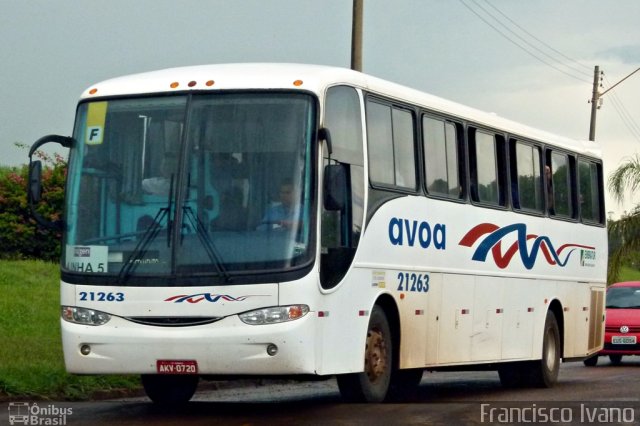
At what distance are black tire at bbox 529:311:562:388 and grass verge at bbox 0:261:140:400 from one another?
5.71m

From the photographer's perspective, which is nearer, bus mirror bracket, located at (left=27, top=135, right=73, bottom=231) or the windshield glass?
bus mirror bracket, located at (left=27, top=135, right=73, bottom=231)

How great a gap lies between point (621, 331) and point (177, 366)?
55.7 ft

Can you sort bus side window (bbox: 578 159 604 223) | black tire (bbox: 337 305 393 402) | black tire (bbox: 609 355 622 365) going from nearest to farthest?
black tire (bbox: 337 305 393 402) < bus side window (bbox: 578 159 604 223) < black tire (bbox: 609 355 622 365)

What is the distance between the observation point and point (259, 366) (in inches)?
499

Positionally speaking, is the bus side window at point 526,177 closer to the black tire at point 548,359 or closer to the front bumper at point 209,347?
the black tire at point 548,359

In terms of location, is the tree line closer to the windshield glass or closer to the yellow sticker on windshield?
the windshield glass

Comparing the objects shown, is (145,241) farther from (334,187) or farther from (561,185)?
(561,185)

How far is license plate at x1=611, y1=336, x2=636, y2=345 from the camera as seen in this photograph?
28031mm

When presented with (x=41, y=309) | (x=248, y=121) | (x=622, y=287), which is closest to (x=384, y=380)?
(x=248, y=121)

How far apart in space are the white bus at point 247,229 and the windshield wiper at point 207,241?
0.01 m

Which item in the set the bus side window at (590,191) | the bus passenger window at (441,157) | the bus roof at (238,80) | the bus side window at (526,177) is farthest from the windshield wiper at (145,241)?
the bus side window at (590,191)

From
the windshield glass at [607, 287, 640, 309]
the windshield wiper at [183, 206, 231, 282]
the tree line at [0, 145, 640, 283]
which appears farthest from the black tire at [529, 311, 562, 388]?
the tree line at [0, 145, 640, 283]

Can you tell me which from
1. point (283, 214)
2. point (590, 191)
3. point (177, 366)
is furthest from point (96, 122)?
point (590, 191)

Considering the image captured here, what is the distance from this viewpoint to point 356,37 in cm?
2536
